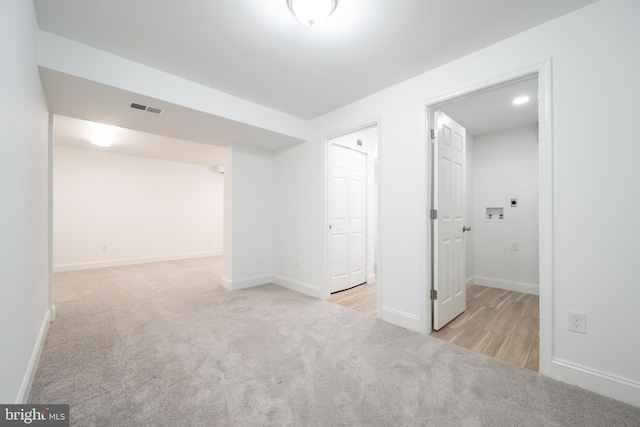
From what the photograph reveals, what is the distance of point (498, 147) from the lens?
4039 millimetres

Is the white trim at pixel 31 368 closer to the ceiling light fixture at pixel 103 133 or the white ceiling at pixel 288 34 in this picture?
the white ceiling at pixel 288 34

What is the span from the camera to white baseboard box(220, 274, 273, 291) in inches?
152

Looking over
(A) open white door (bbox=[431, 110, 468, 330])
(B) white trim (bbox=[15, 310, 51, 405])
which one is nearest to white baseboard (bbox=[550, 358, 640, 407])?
(A) open white door (bbox=[431, 110, 468, 330])

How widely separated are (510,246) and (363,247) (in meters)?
2.22

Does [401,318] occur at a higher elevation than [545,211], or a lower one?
lower

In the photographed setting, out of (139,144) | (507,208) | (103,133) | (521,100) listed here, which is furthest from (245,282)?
(521,100)

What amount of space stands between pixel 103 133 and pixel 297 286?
407 cm

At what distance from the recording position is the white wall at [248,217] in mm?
3928

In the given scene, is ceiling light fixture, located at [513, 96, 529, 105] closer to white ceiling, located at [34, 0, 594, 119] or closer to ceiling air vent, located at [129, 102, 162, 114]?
white ceiling, located at [34, 0, 594, 119]

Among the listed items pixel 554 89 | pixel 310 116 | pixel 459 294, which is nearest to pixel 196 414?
pixel 459 294

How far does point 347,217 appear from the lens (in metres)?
3.95

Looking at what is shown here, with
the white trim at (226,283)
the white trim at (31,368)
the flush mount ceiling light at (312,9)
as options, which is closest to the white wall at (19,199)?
the white trim at (31,368)

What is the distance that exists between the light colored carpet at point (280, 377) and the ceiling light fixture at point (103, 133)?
2.71m

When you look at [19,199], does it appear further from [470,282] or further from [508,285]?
[508,285]
